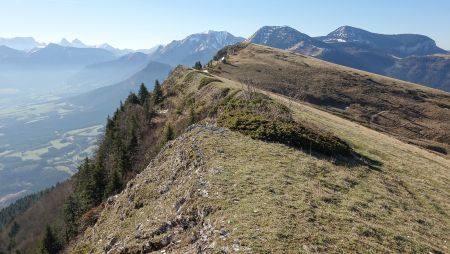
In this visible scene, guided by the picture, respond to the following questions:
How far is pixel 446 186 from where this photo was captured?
3466cm

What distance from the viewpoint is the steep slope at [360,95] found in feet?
318

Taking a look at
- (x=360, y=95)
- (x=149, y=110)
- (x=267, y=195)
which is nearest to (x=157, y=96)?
(x=149, y=110)

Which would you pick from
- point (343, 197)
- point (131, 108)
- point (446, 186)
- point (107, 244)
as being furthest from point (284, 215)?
point (131, 108)

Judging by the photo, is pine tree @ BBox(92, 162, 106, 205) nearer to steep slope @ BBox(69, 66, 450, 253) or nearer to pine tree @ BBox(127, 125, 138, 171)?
pine tree @ BBox(127, 125, 138, 171)

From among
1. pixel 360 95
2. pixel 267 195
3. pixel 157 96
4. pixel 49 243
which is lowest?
pixel 49 243

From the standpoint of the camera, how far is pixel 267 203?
814 inches

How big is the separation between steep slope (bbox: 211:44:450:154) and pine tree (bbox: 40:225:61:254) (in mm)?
56431

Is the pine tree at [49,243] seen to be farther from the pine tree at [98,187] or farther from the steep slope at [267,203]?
the steep slope at [267,203]

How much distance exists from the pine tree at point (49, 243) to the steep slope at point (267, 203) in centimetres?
4623

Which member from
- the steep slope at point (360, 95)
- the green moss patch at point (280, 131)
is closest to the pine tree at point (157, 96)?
the steep slope at point (360, 95)

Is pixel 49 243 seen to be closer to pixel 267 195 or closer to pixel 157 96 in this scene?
pixel 157 96

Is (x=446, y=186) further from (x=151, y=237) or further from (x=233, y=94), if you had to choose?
(x=233, y=94)

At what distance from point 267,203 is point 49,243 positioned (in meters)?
70.2

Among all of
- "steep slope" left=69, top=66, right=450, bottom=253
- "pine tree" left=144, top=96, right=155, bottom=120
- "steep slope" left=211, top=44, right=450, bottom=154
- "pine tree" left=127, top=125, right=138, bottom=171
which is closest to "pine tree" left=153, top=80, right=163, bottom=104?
"pine tree" left=144, top=96, right=155, bottom=120
